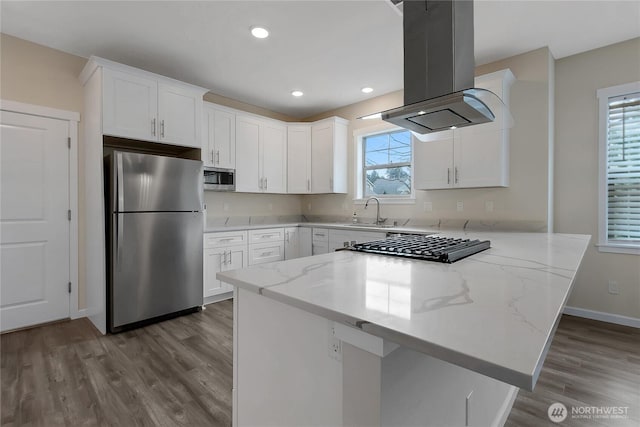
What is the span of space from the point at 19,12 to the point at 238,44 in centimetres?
170

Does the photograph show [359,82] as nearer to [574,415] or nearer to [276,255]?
[276,255]

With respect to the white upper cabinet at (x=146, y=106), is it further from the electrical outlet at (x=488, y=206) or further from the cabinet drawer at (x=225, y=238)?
the electrical outlet at (x=488, y=206)

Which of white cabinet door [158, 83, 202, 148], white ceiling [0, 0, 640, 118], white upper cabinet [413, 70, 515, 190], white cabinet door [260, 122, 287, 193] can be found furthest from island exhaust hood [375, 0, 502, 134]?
white cabinet door [260, 122, 287, 193]

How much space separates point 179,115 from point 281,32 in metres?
1.41

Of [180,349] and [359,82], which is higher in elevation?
[359,82]

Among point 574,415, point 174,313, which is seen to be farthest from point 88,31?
point 574,415

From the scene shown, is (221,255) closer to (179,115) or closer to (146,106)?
(179,115)

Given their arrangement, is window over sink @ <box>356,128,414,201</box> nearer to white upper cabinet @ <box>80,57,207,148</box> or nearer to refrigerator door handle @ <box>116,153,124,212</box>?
white upper cabinet @ <box>80,57,207,148</box>

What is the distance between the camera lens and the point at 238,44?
2.95 meters

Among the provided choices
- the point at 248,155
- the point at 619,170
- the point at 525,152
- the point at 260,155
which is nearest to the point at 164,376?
the point at 248,155

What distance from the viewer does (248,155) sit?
432cm

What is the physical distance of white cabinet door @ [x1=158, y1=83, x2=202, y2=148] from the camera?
320 cm

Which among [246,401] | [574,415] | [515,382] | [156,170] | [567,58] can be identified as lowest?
[574,415]

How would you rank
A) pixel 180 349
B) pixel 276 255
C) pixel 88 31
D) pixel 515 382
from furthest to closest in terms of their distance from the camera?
pixel 276 255, pixel 88 31, pixel 180 349, pixel 515 382
